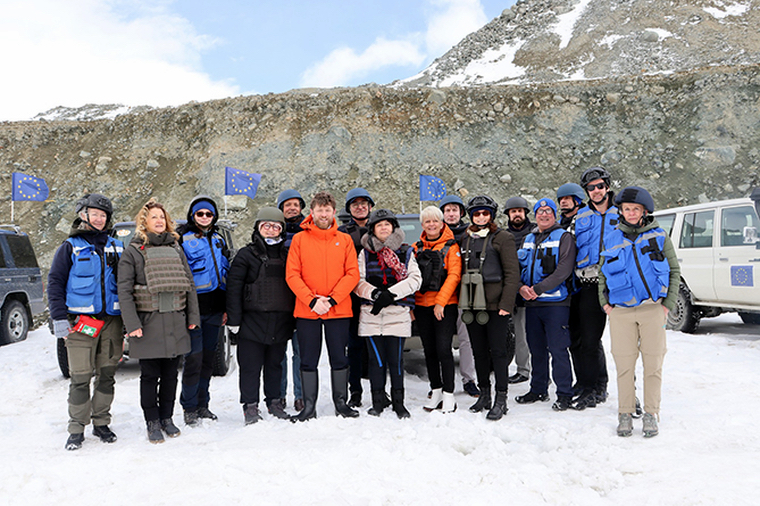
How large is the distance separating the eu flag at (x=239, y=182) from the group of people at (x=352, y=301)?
10.6 m

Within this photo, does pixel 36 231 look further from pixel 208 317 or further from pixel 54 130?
pixel 208 317

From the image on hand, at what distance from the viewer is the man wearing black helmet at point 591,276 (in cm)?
495

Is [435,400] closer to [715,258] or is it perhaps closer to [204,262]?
[204,262]

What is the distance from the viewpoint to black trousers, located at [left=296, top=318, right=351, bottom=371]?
4777mm

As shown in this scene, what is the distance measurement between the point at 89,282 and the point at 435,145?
67.3 ft

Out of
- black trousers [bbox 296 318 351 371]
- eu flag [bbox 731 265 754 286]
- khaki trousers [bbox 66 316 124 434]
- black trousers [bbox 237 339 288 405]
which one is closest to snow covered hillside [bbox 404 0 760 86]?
eu flag [bbox 731 265 754 286]

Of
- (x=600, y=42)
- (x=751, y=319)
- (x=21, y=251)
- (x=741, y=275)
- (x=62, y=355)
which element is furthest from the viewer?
(x=600, y=42)

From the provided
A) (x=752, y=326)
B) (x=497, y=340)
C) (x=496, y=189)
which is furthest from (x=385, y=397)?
(x=496, y=189)

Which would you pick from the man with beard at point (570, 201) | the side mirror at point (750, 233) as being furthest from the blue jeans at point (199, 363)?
the side mirror at point (750, 233)

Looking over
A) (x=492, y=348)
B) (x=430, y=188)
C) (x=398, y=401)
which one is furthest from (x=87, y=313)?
(x=430, y=188)

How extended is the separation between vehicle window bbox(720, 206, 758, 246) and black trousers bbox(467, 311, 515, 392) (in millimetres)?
5518

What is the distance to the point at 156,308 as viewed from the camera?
14.1 ft

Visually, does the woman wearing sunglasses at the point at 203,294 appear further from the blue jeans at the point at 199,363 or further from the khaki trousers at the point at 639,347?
the khaki trousers at the point at 639,347

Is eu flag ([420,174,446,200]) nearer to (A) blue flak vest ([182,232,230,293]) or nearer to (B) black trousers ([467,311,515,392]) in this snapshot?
(B) black trousers ([467,311,515,392])
